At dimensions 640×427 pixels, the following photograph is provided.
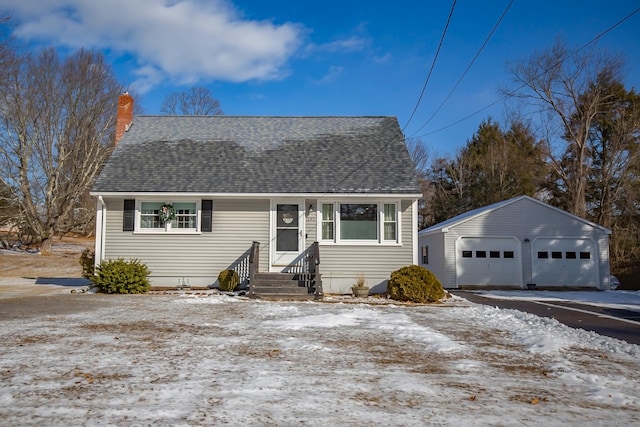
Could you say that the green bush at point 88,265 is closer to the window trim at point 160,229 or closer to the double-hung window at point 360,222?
the window trim at point 160,229

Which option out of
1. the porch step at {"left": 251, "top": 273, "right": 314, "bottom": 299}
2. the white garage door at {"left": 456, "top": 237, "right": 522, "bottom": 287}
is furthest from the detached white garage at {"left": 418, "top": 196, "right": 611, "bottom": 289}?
the porch step at {"left": 251, "top": 273, "right": 314, "bottom": 299}

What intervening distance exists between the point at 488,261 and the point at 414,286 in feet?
30.9

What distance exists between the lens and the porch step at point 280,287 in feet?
38.7

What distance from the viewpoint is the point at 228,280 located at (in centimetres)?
1293

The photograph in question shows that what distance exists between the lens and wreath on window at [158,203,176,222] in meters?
13.7

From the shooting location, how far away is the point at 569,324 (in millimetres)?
8969

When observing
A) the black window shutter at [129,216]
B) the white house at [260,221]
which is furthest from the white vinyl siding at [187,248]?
the black window shutter at [129,216]

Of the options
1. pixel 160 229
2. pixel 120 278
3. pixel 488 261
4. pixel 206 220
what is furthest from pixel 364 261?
pixel 488 261

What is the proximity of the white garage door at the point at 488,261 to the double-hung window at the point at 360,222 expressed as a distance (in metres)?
7.41

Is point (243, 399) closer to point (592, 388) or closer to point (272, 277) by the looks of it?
point (592, 388)

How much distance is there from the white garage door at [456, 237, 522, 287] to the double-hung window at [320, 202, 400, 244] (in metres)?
7.41

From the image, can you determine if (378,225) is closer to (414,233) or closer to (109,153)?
(414,233)

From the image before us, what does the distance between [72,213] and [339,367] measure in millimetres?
29575

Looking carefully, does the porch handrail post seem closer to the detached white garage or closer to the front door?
the front door
